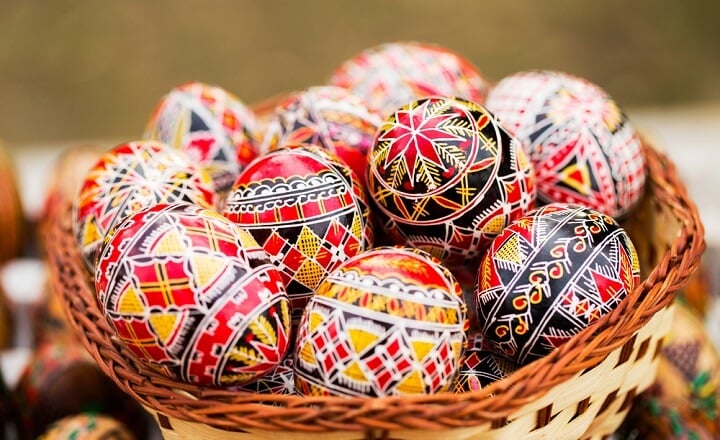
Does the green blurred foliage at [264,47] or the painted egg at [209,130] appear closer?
the painted egg at [209,130]

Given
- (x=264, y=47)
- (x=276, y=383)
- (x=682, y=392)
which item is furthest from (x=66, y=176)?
(x=264, y=47)

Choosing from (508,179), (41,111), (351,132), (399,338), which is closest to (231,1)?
→ (41,111)

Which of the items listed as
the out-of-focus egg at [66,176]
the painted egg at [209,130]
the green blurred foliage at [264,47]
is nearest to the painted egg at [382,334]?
the painted egg at [209,130]

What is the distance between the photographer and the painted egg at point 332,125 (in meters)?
1.25

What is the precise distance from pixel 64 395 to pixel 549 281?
2.90 feet

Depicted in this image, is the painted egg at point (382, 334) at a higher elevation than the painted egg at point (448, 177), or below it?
below

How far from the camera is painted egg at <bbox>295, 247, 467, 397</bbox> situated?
0.91 m

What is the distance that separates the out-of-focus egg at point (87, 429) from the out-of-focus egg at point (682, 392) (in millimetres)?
855

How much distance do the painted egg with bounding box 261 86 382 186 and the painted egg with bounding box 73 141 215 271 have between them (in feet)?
0.53

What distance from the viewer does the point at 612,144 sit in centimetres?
124

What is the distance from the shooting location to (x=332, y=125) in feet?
4.12

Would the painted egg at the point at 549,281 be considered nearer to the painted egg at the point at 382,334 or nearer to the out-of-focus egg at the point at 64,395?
the painted egg at the point at 382,334

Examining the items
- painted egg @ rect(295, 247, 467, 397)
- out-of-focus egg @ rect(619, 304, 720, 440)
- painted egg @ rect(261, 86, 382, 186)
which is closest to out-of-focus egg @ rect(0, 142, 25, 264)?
painted egg @ rect(261, 86, 382, 186)

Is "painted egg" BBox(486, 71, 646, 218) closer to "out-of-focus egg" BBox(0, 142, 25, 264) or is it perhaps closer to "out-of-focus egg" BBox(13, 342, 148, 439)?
"out-of-focus egg" BBox(13, 342, 148, 439)
